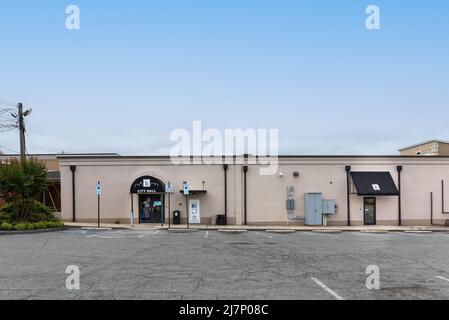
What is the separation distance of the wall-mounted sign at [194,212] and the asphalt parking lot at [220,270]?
11144 mm

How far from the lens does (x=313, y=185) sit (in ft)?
91.6

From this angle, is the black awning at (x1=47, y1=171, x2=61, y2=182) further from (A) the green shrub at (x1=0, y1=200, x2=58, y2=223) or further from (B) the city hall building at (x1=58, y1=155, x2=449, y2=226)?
(A) the green shrub at (x1=0, y1=200, x2=58, y2=223)

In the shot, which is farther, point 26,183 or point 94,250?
point 26,183

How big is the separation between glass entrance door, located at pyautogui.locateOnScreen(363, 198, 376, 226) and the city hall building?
0.23 feet

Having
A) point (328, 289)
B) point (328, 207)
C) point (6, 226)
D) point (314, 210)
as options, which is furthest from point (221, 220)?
point (328, 289)

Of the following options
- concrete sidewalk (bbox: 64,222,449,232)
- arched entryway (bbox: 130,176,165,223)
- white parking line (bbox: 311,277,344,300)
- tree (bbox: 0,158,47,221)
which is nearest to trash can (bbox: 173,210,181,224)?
concrete sidewalk (bbox: 64,222,449,232)

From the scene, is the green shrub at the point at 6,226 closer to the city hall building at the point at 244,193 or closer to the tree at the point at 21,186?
the tree at the point at 21,186

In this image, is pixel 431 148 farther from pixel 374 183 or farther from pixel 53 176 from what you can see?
pixel 53 176

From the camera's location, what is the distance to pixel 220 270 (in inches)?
404

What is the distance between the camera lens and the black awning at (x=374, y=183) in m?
27.2
